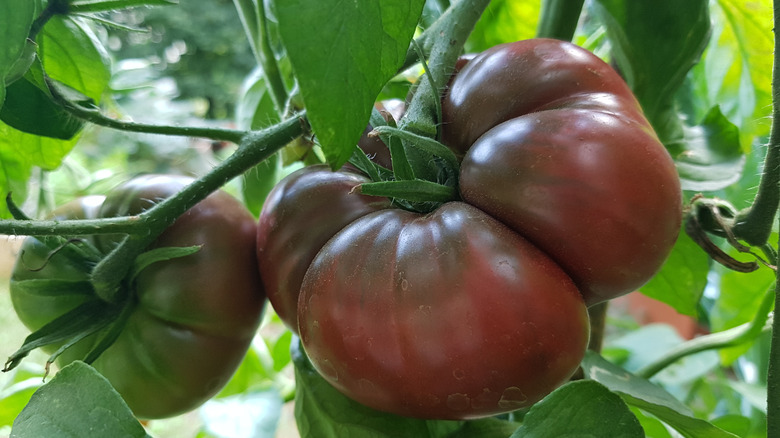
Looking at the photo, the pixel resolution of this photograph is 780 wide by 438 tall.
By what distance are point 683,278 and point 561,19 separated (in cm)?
22

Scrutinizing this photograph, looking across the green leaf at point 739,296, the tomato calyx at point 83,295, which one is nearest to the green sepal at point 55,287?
the tomato calyx at point 83,295

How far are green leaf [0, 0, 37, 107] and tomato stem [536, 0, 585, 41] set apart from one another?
1.13 ft

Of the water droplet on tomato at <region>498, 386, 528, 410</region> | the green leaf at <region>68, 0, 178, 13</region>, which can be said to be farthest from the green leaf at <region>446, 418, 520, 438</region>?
the green leaf at <region>68, 0, 178, 13</region>

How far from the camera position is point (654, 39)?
45 centimetres

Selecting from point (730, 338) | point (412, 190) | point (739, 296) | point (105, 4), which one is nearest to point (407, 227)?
point (412, 190)

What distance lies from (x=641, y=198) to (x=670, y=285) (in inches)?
9.9

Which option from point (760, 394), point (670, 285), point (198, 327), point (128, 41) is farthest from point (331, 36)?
point (128, 41)

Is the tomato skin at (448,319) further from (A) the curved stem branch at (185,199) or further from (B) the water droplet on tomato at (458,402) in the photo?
(A) the curved stem branch at (185,199)

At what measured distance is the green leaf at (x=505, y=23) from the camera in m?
0.55

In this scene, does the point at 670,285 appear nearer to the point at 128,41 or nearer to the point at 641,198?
the point at 641,198

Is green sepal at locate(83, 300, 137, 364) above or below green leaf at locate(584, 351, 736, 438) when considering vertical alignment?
above

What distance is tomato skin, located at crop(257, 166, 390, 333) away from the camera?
1.14 ft

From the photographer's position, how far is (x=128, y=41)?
95.0 inches

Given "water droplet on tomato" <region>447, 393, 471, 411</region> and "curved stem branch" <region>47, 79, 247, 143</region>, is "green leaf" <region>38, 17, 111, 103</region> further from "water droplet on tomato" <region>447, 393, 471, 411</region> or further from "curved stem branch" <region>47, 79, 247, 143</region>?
"water droplet on tomato" <region>447, 393, 471, 411</region>
